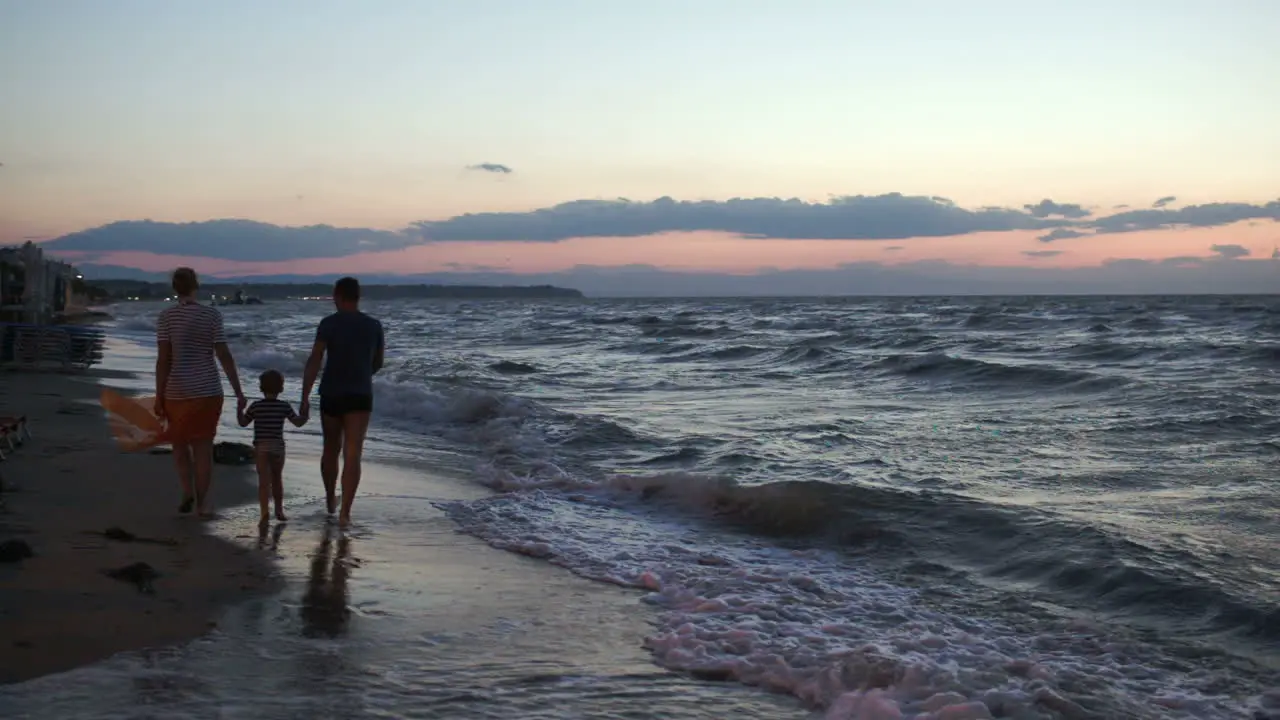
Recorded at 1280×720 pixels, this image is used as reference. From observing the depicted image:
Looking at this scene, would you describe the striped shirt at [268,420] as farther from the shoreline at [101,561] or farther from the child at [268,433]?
the shoreline at [101,561]

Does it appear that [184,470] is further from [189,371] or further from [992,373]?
[992,373]

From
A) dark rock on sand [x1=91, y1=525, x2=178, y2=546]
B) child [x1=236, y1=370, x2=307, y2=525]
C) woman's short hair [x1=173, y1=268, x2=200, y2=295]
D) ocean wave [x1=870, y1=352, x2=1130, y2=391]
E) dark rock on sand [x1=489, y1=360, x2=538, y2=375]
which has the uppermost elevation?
woman's short hair [x1=173, y1=268, x2=200, y2=295]

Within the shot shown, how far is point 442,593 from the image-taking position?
5.72 metres

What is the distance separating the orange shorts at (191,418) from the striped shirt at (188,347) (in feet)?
0.16

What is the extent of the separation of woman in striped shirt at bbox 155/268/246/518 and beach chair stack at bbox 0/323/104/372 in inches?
562

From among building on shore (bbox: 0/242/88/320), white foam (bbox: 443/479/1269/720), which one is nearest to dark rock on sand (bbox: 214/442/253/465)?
white foam (bbox: 443/479/1269/720)

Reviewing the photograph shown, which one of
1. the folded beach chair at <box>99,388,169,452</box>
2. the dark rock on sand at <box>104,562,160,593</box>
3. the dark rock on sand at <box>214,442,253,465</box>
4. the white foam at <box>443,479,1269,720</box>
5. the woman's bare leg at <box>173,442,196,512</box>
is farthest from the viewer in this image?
the dark rock on sand at <box>214,442,253,465</box>

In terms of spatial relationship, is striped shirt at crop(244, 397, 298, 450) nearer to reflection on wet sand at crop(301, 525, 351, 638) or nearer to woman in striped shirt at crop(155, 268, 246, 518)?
woman in striped shirt at crop(155, 268, 246, 518)

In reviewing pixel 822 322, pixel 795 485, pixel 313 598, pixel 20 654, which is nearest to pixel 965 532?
pixel 795 485

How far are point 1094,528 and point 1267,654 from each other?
2205 millimetres

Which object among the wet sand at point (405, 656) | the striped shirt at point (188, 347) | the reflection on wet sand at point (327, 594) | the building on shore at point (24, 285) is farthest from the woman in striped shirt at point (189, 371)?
the building on shore at point (24, 285)

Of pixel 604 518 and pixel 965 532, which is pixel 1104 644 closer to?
pixel 965 532

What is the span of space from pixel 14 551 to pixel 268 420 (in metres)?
1.81

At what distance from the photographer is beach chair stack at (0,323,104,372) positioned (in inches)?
752
